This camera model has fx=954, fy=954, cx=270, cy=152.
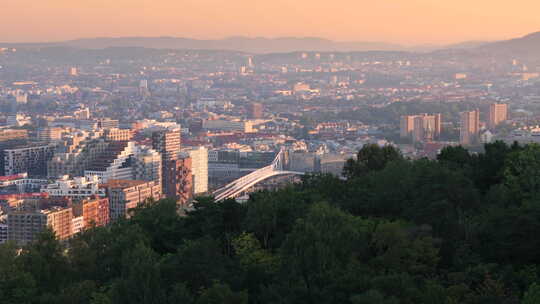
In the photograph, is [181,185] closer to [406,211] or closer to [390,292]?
[406,211]

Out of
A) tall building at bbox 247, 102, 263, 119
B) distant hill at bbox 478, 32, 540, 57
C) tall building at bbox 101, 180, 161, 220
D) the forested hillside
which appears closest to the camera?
the forested hillside

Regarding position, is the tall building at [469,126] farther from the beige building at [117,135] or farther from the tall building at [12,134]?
the tall building at [12,134]

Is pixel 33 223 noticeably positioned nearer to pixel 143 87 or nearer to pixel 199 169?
pixel 199 169

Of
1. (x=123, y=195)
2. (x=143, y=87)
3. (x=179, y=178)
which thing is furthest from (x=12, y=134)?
(x=143, y=87)

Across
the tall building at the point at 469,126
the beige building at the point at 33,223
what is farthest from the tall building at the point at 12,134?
the tall building at the point at 469,126

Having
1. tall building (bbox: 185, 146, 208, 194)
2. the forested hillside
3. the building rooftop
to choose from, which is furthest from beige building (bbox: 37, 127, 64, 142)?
the forested hillside

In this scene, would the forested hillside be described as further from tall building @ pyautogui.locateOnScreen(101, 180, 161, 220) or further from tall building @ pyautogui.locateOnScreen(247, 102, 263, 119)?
tall building @ pyautogui.locateOnScreen(247, 102, 263, 119)
